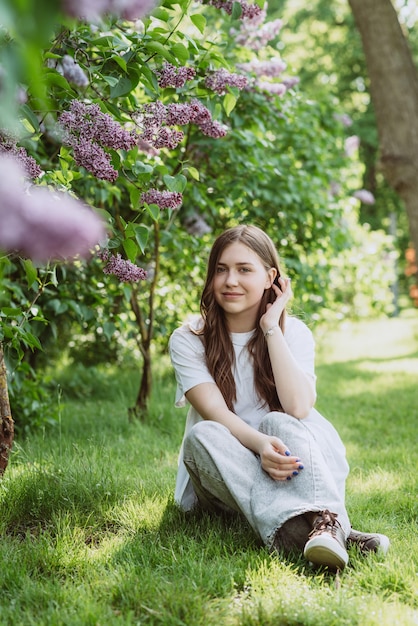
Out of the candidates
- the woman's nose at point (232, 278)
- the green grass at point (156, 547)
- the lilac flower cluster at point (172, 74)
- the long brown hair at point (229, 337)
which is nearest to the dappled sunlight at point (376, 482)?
the green grass at point (156, 547)

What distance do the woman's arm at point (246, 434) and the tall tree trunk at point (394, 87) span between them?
10.5 ft

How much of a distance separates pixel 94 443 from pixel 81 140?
173cm

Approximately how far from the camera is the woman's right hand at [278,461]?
2131 millimetres

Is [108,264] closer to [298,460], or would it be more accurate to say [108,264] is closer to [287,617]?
[298,460]

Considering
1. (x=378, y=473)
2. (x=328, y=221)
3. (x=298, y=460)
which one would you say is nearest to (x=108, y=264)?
(x=298, y=460)

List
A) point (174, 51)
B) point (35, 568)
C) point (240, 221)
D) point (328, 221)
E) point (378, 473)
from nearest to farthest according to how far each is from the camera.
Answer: point (35, 568) < point (174, 51) < point (378, 473) < point (240, 221) < point (328, 221)

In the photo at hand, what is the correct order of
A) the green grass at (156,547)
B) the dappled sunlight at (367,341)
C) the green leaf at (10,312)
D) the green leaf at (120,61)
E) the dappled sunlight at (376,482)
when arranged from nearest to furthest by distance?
the green grass at (156,547)
the green leaf at (120,61)
the green leaf at (10,312)
the dappled sunlight at (376,482)
the dappled sunlight at (367,341)

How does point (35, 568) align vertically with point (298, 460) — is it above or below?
below

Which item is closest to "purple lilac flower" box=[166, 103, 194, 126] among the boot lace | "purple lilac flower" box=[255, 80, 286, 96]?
the boot lace

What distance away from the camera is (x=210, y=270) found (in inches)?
106

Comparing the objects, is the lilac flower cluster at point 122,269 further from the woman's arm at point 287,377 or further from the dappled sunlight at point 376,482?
the dappled sunlight at point 376,482

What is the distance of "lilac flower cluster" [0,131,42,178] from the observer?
1.99 metres

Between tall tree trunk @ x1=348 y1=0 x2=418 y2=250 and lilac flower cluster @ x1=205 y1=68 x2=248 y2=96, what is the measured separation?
2785 millimetres

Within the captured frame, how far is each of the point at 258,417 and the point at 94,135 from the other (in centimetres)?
114
